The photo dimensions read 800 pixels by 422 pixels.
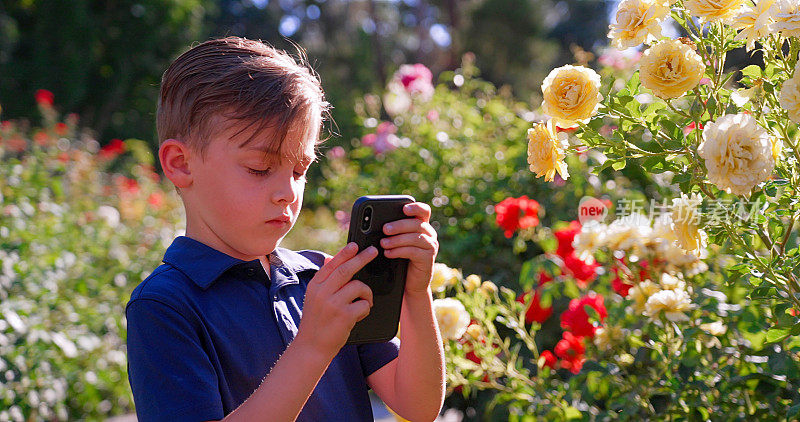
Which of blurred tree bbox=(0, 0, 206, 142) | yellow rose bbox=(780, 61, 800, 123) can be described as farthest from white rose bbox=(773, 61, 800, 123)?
blurred tree bbox=(0, 0, 206, 142)

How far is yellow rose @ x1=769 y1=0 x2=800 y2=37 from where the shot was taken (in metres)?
1.02

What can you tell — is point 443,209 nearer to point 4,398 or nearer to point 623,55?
point 623,55

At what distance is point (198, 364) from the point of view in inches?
36.4

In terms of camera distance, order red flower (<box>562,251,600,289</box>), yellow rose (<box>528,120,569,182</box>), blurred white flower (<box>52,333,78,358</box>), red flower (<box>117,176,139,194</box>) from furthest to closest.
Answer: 1. red flower (<box>117,176,139,194</box>)
2. blurred white flower (<box>52,333,78,358</box>)
3. red flower (<box>562,251,600,289</box>)
4. yellow rose (<box>528,120,569,182</box>)

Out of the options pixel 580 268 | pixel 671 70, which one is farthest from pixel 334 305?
pixel 580 268

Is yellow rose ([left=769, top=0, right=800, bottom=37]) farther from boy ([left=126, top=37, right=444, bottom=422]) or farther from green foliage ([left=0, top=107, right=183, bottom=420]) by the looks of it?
green foliage ([left=0, top=107, right=183, bottom=420])

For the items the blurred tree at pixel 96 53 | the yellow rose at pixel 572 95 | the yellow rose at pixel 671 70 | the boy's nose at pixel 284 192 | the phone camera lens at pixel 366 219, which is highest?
the blurred tree at pixel 96 53

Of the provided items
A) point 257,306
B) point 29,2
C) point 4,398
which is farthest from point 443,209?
point 29,2

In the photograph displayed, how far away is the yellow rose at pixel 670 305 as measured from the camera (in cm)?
152

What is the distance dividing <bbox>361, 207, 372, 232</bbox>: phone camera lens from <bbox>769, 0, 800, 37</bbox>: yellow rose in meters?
0.63

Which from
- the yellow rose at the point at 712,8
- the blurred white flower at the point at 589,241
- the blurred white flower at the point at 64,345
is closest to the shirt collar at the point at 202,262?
the yellow rose at the point at 712,8

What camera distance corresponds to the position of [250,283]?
1074 millimetres

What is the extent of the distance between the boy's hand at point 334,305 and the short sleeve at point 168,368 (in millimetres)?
144

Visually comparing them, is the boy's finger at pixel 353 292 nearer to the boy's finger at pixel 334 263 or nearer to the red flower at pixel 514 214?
the boy's finger at pixel 334 263
